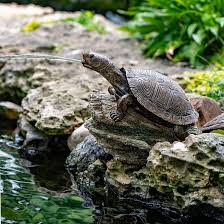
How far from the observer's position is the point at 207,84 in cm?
625

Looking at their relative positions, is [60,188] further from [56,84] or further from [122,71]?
[56,84]

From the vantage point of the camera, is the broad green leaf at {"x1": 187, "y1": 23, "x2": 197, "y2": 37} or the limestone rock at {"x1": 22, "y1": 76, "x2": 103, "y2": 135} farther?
the broad green leaf at {"x1": 187, "y1": 23, "x2": 197, "y2": 37}

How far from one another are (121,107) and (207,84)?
2097mm

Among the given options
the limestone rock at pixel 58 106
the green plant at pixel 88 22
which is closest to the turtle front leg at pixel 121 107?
the limestone rock at pixel 58 106

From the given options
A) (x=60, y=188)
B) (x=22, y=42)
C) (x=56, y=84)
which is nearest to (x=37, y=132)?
(x=56, y=84)

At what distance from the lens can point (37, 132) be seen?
6.07m

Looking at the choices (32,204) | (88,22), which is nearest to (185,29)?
(88,22)

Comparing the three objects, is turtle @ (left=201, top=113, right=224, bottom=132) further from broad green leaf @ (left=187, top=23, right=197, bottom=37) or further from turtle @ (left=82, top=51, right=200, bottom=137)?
broad green leaf @ (left=187, top=23, right=197, bottom=37)

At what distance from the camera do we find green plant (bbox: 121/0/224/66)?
8.09 metres

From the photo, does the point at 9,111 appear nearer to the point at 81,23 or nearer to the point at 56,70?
the point at 56,70

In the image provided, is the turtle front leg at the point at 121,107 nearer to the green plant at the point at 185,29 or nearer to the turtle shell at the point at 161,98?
the turtle shell at the point at 161,98

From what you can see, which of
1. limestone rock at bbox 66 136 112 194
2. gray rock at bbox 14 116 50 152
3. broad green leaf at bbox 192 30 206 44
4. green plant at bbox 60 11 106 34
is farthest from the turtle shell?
green plant at bbox 60 11 106 34

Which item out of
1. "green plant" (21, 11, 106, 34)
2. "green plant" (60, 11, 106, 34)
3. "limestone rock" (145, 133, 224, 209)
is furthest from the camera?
"green plant" (60, 11, 106, 34)

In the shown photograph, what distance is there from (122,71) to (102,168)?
0.93 metres
